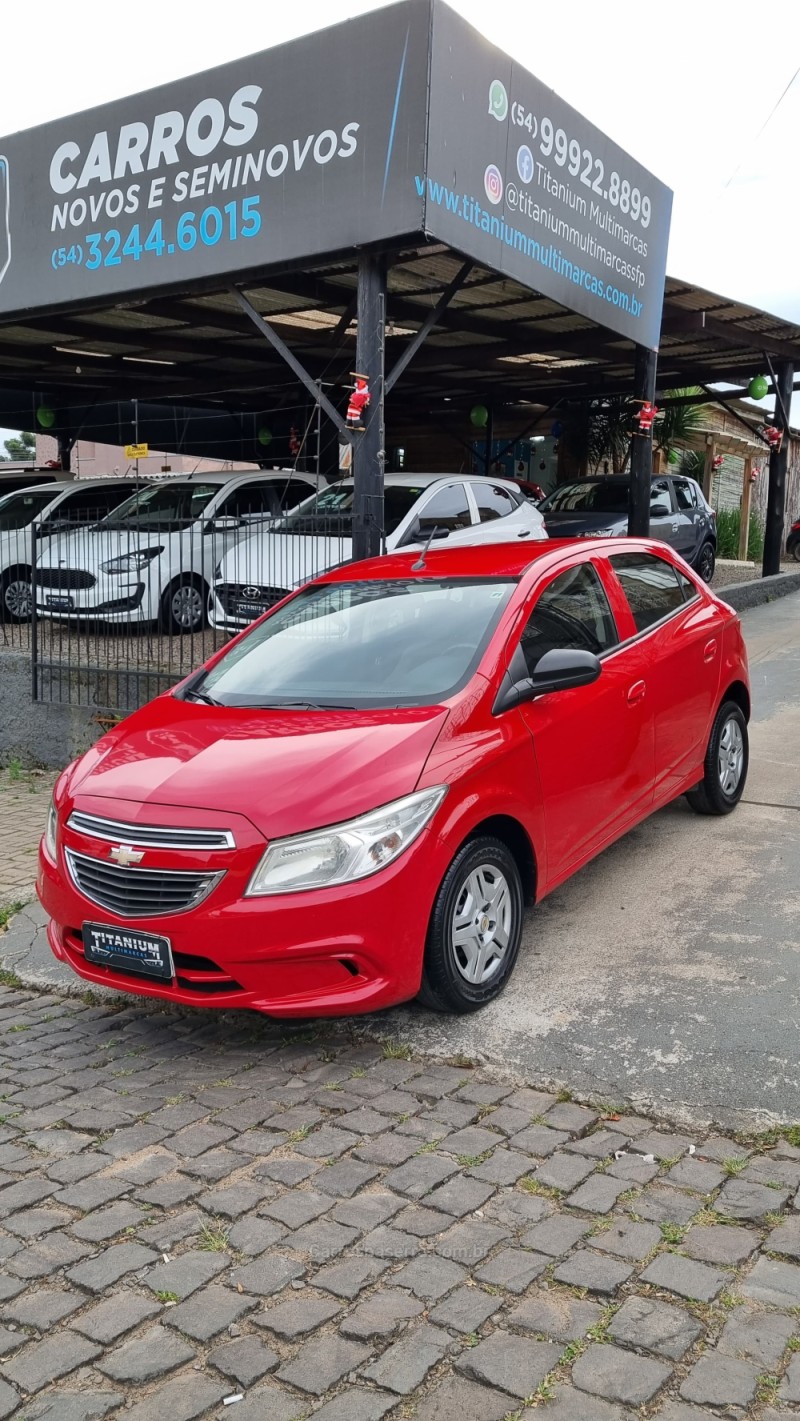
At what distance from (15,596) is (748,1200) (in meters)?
10.7

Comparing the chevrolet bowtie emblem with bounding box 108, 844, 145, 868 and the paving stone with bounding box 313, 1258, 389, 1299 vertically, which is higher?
the chevrolet bowtie emblem with bounding box 108, 844, 145, 868

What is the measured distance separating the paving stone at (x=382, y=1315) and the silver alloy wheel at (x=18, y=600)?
10.4 metres

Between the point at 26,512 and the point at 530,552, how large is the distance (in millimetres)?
9545

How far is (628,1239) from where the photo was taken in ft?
9.55

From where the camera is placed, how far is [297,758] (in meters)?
3.96

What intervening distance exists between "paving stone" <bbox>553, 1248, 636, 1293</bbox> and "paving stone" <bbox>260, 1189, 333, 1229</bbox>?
665 millimetres

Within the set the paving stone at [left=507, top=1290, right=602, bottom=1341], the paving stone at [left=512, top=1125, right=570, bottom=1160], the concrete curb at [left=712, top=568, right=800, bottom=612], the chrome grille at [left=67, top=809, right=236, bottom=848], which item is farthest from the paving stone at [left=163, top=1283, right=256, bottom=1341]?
the concrete curb at [left=712, top=568, right=800, bottom=612]

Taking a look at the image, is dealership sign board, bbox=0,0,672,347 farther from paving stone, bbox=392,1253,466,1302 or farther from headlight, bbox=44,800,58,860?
paving stone, bbox=392,1253,466,1302

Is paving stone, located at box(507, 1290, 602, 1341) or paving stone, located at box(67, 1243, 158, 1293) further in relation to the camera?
→ paving stone, located at box(67, 1243, 158, 1293)

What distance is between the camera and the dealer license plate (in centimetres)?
379

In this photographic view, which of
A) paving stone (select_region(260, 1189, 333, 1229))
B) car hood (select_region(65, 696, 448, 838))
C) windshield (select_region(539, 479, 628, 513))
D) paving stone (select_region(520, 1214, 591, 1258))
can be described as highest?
windshield (select_region(539, 479, 628, 513))

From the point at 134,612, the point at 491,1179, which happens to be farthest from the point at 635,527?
the point at 491,1179

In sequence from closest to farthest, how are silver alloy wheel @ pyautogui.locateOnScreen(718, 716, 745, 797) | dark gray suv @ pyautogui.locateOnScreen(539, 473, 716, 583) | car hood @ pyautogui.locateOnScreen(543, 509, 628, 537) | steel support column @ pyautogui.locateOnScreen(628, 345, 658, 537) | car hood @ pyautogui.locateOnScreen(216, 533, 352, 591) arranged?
silver alloy wheel @ pyautogui.locateOnScreen(718, 716, 745, 797) < car hood @ pyautogui.locateOnScreen(216, 533, 352, 591) < steel support column @ pyautogui.locateOnScreen(628, 345, 658, 537) < car hood @ pyautogui.locateOnScreen(543, 509, 628, 537) < dark gray suv @ pyautogui.locateOnScreen(539, 473, 716, 583)

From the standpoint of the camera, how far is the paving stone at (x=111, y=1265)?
280 cm
